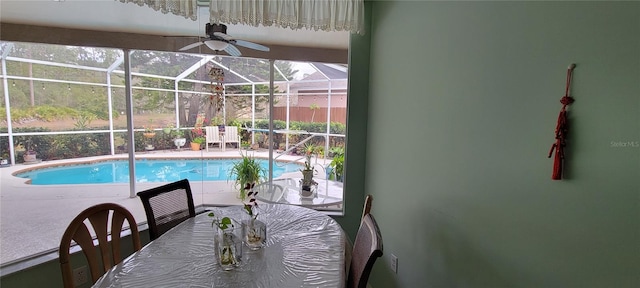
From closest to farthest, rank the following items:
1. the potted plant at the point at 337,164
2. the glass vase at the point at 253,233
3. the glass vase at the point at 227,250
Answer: the glass vase at the point at 227,250, the glass vase at the point at 253,233, the potted plant at the point at 337,164

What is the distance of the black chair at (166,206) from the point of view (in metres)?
1.70

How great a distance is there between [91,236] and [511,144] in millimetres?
1992

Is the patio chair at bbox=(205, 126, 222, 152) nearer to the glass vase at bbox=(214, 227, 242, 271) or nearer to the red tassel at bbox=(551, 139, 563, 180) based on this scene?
the glass vase at bbox=(214, 227, 242, 271)

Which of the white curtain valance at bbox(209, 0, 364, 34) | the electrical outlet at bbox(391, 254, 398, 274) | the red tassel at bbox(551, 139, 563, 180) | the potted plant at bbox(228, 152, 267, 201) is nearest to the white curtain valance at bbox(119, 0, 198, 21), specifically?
the white curtain valance at bbox(209, 0, 364, 34)

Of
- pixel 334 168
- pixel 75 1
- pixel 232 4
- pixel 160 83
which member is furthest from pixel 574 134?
pixel 75 1

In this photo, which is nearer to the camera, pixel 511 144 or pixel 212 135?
pixel 511 144

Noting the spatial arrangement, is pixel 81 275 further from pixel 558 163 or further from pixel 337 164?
pixel 558 163

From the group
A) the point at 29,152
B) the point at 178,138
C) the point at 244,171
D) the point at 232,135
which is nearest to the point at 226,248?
the point at 244,171

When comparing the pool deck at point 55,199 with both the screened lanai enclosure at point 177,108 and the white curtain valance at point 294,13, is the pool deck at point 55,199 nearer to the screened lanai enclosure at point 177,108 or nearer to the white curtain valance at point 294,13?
the screened lanai enclosure at point 177,108

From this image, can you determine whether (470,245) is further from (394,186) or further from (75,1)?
(75,1)

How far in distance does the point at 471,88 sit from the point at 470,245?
2.47 ft

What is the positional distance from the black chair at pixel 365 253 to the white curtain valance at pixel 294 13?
1510 millimetres

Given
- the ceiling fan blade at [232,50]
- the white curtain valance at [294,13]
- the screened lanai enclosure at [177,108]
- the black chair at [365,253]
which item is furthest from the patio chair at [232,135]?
the black chair at [365,253]

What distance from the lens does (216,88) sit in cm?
296
